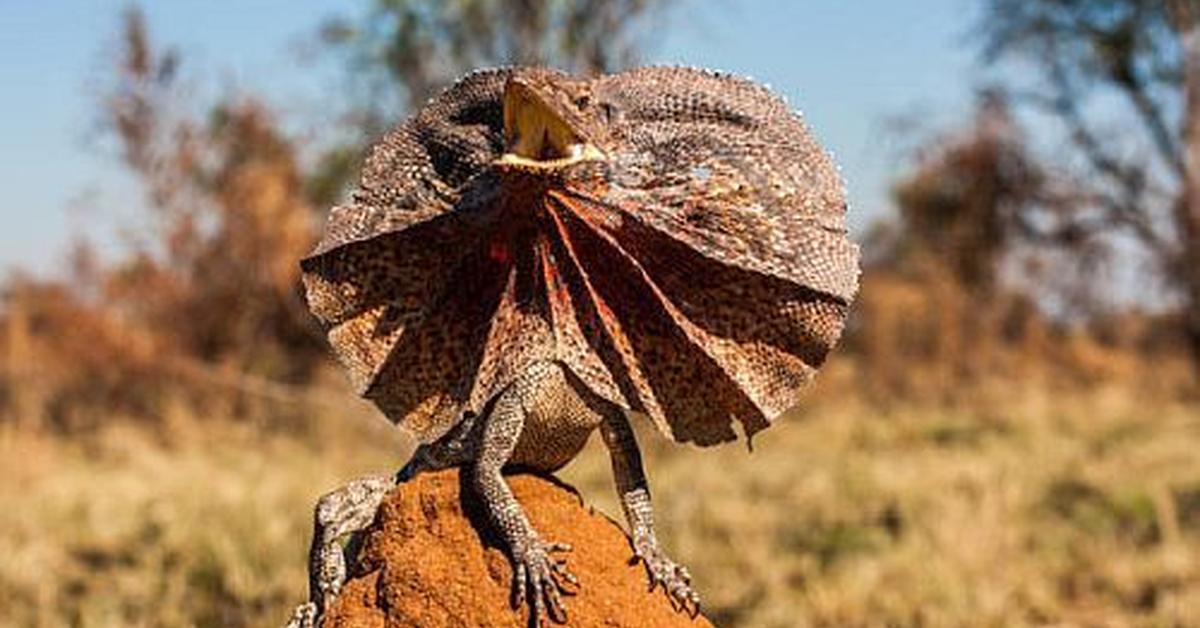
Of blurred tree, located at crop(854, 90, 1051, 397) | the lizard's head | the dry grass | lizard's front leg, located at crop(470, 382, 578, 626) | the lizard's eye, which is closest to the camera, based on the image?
the lizard's head

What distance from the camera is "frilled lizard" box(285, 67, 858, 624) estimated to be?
266 centimetres

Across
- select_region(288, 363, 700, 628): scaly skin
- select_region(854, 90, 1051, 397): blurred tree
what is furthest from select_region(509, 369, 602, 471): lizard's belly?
select_region(854, 90, 1051, 397): blurred tree

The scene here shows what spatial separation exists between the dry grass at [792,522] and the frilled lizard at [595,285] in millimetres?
3264

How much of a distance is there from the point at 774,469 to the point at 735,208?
7812mm

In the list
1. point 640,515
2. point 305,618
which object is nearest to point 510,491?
point 640,515

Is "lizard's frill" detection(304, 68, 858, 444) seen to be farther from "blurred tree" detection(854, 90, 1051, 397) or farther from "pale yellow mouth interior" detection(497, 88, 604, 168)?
"blurred tree" detection(854, 90, 1051, 397)

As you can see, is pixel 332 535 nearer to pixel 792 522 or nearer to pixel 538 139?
pixel 538 139

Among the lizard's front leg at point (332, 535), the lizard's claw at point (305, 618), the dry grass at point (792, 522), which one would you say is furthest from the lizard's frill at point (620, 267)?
the dry grass at point (792, 522)

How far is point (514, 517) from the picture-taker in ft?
8.87

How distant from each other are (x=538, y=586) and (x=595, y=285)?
1.75 ft

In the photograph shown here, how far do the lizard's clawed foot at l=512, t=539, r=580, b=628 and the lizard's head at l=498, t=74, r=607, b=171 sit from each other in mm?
738

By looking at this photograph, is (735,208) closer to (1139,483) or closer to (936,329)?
(1139,483)

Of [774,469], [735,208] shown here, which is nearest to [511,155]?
[735,208]

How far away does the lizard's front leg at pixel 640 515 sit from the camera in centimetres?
285
